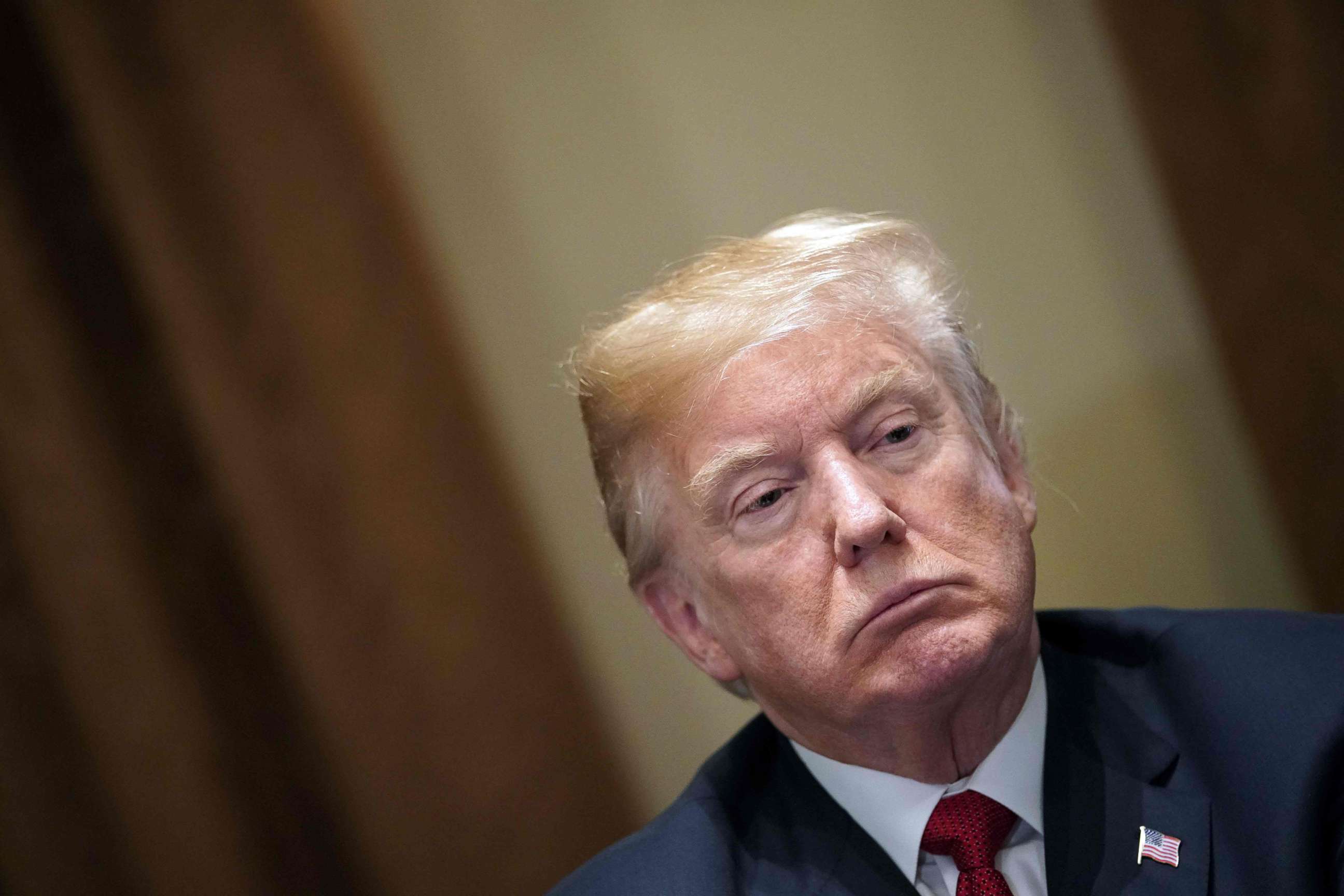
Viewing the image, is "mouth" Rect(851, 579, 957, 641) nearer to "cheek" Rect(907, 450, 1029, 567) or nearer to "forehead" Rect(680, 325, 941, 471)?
"cheek" Rect(907, 450, 1029, 567)

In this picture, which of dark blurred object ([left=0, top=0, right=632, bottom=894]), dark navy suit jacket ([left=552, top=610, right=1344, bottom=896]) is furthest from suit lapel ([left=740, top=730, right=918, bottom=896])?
dark blurred object ([left=0, top=0, right=632, bottom=894])

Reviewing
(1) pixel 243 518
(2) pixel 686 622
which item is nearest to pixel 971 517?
(2) pixel 686 622

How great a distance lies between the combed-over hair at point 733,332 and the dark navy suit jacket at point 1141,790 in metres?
0.34

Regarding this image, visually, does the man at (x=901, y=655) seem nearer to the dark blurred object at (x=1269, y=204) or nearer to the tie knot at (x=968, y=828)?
the tie knot at (x=968, y=828)

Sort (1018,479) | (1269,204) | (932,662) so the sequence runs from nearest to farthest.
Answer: (932,662) → (1018,479) → (1269,204)

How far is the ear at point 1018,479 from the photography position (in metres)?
1.52

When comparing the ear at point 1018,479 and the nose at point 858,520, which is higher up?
the nose at point 858,520

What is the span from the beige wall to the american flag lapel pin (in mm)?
1140

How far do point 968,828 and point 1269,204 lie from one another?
4.79ft

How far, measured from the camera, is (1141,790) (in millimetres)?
1378

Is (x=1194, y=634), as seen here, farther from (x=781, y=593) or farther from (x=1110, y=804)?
(x=781, y=593)

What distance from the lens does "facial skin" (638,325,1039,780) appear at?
4.29ft

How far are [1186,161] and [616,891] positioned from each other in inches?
68.5

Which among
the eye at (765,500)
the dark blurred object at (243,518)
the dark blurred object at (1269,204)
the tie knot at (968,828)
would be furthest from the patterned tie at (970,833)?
the dark blurred object at (1269,204)
